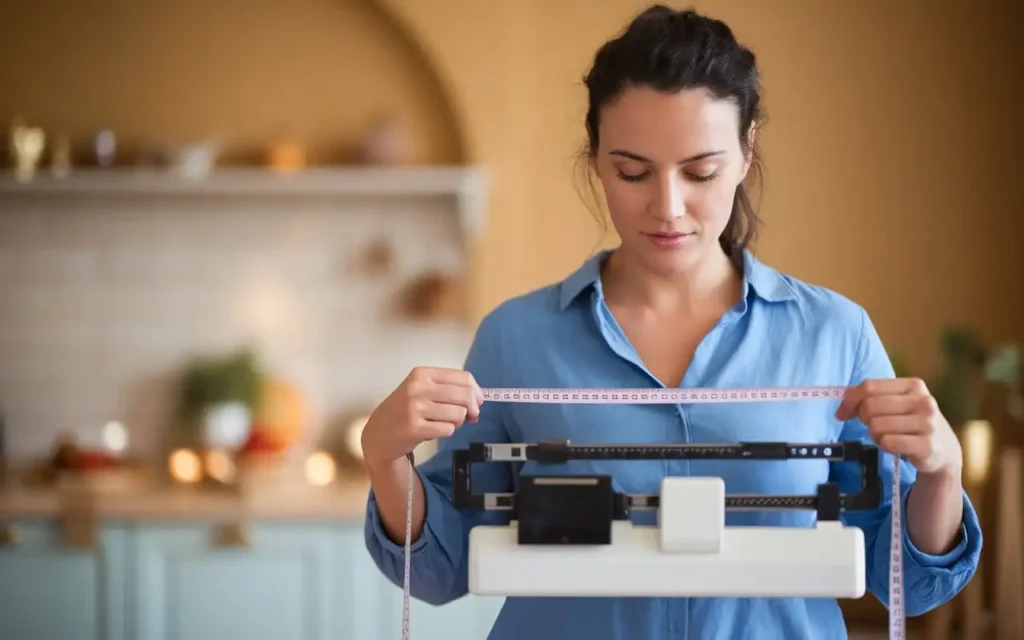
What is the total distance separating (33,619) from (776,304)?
3.50 m

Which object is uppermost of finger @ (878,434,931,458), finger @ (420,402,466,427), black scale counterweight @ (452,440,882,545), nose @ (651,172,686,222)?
nose @ (651,172,686,222)

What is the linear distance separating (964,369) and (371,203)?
102 inches

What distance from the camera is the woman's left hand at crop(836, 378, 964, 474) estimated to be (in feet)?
4.76

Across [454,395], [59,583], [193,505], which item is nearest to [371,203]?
[193,505]

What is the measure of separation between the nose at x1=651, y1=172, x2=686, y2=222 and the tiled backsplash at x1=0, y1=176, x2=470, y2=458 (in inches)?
135

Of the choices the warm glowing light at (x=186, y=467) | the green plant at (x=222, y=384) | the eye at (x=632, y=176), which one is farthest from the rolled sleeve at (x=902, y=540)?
the green plant at (x=222, y=384)

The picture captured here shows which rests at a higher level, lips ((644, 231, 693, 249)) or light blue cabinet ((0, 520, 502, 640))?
lips ((644, 231, 693, 249))

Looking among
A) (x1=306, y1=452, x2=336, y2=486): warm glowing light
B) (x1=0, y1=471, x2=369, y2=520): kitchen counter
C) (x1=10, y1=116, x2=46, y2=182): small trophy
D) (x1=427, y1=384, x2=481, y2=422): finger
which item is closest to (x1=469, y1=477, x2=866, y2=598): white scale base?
(x1=427, y1=384, x2=481, y2=422): finger

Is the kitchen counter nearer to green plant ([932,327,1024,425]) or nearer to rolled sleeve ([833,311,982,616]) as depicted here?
green plant ([932,327,1024,425])

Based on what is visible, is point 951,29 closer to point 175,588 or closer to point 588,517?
point 175,588

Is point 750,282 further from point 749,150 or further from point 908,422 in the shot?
point 908,422

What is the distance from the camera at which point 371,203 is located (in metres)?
5.02

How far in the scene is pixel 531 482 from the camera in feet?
4.81

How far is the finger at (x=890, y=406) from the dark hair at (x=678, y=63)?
0.48 metres
